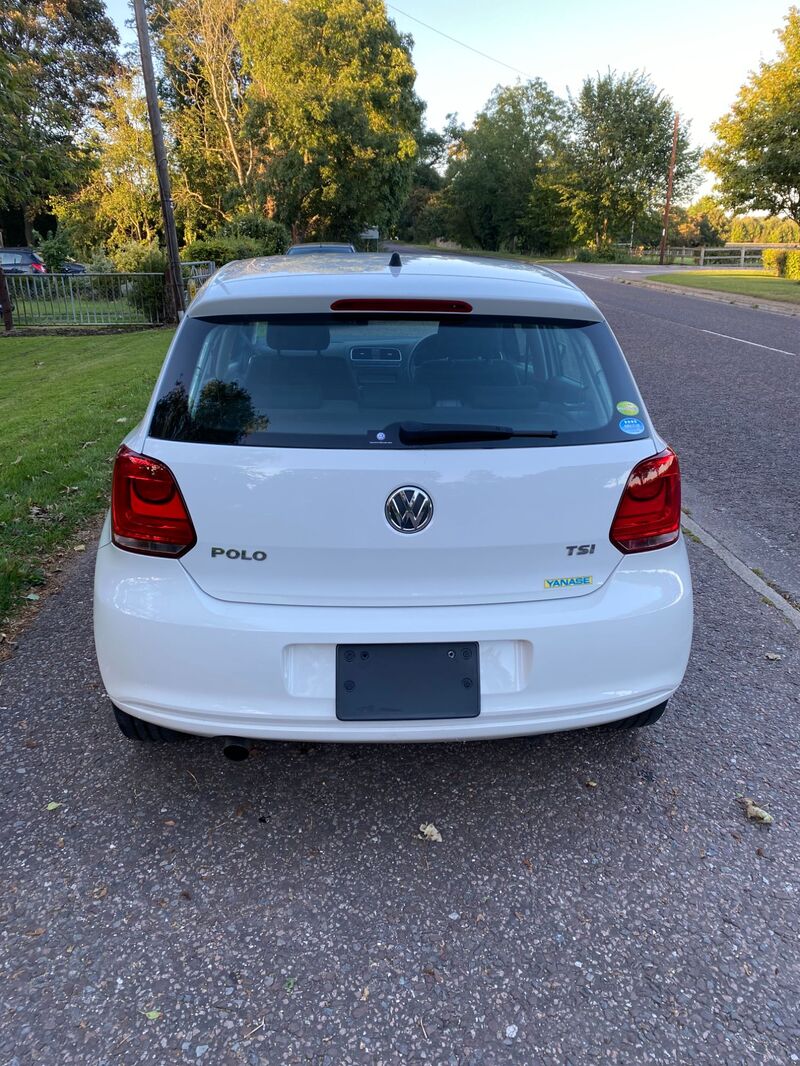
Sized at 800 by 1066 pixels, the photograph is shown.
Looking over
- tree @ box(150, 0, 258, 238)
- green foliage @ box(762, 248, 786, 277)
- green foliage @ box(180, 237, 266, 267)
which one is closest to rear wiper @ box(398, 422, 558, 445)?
green foliage @ box(180, 237, 266, 267)

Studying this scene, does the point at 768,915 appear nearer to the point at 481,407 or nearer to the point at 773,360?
the point at 481,407

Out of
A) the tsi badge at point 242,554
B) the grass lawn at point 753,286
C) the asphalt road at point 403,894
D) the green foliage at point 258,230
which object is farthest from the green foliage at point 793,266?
the tsi badge at point 242,554

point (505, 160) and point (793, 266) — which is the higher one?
point (505, 160)

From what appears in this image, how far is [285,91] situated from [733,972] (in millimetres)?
37467

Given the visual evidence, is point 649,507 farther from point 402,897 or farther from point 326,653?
point 402,897

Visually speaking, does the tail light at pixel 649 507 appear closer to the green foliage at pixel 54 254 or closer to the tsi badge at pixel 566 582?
the tsi badge at pixel 566 582

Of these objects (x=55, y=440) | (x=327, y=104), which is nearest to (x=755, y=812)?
(x=55, y=440)

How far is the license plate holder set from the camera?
7.47ft

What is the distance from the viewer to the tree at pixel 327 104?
110 ft

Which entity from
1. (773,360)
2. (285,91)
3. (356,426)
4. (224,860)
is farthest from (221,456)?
(285,91)

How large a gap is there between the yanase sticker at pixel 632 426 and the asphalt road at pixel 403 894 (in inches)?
49.6

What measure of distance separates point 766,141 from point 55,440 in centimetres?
2627

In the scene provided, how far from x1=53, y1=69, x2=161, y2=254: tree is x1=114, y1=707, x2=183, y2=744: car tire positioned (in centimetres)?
3007

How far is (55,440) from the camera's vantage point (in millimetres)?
7035
